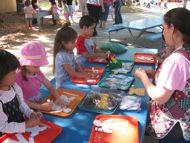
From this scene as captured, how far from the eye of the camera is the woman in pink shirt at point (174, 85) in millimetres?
1930

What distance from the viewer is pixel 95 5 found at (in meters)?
7.76

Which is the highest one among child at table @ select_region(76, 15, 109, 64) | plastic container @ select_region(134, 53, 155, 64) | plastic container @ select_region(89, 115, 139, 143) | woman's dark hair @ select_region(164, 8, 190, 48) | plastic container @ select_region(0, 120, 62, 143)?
woman's dark hair @ select_region(164, 8, 190, 48)

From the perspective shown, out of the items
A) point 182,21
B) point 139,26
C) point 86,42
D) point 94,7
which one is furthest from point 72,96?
point 94,7

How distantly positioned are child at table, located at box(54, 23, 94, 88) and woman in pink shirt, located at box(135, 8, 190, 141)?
87cm

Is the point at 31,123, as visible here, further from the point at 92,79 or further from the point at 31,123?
the point at 92,79

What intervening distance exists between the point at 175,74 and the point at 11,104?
3.50 ft

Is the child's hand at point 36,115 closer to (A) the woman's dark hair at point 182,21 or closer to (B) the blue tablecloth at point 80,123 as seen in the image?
(B) the blue tablecloth at point 80,123

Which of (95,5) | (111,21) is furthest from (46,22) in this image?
(95,5)

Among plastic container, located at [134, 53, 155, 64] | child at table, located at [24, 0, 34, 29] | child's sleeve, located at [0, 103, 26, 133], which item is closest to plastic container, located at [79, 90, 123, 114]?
child's sleeve, located at [0, 103, 26, 133]

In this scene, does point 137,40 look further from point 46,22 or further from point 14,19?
point 14,19

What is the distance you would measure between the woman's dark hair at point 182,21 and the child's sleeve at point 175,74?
7.0 inches

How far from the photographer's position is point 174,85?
1.92m

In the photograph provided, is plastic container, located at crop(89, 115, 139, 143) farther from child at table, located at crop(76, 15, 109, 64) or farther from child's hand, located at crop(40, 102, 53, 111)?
child at table, located at crop(76, 15, 109, 64)

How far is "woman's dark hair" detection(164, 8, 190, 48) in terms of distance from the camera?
2.02 m
